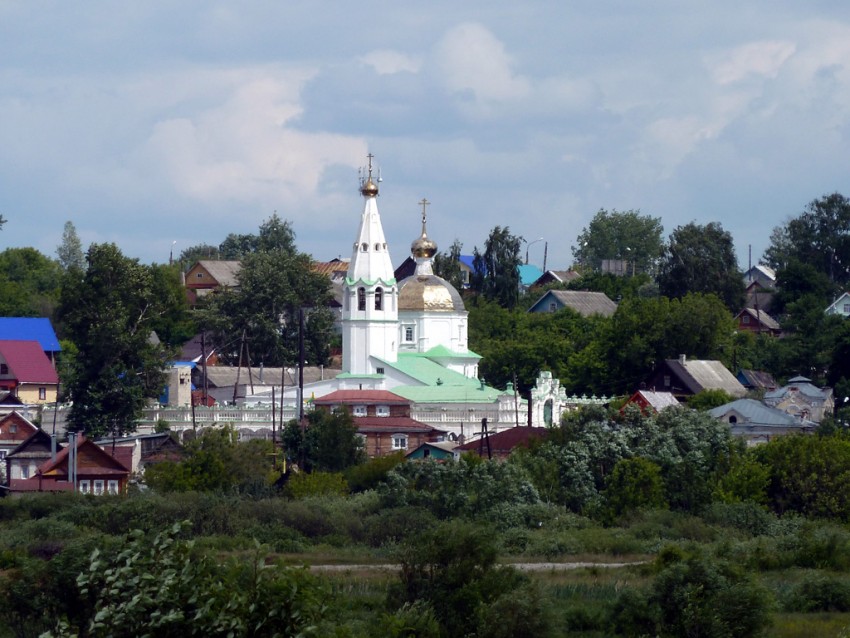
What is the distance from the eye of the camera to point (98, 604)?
2370 cm

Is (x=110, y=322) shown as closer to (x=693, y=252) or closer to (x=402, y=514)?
(x=402, y=514)

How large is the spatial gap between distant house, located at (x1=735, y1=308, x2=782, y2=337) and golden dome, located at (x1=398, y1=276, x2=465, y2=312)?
830 inches

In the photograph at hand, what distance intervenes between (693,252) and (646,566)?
183ft

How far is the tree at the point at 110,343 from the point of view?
65.6 metres

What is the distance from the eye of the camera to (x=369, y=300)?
72.8 metres

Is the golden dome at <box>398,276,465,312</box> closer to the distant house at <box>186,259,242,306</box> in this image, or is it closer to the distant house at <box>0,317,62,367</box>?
the distant house at <box>0,317,62,367</box>

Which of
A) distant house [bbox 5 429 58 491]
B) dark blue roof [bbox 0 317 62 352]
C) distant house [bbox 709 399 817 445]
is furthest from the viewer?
dark blue roof [bbox 0 317 62 352]

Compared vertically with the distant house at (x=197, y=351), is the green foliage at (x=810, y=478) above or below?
below

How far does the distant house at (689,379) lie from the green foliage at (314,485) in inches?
871

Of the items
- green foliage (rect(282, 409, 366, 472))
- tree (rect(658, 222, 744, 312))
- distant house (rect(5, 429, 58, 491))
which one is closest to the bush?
green foliage (rect(282, 409, 366, 472))

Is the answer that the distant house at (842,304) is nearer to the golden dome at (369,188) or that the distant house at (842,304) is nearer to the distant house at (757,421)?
the golden dome at (369,188)

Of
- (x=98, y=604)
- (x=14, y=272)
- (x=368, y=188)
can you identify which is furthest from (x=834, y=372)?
(x=98, y=604)

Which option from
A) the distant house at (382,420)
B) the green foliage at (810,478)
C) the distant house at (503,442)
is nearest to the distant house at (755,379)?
the distant house at (382,420)

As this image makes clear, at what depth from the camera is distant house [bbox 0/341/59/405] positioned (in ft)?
252
